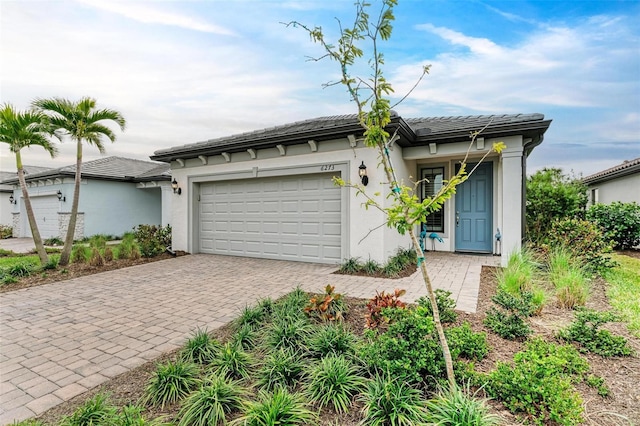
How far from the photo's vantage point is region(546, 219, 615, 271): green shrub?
6.05m

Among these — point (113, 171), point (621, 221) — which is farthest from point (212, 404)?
point (113, 171)

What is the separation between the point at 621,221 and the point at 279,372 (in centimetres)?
1132

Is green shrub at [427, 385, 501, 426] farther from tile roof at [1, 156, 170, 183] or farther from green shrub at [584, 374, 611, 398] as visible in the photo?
tile roof at [1, 156, 170, 183]

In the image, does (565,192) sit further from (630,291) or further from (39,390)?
(39,390)

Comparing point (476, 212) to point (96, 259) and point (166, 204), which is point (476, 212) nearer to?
point (96, 259)

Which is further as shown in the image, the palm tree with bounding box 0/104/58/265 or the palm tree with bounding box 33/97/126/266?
the palm tree with bounding box 33/97/126/266

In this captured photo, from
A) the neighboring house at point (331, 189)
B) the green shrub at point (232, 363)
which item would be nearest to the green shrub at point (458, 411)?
the green shrub at point (232, 363)

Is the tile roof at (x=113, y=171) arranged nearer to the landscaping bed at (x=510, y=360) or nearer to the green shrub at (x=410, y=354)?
the landscaping bed at (x=510, y=360)

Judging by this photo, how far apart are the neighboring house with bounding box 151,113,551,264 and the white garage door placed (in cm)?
870

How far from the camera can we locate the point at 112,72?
7648mm

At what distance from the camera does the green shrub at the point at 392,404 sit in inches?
76.1

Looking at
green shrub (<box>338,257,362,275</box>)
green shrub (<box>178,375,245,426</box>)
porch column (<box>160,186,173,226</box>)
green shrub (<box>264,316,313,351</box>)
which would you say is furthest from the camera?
porch column (<box>160,186,173,226</box>)

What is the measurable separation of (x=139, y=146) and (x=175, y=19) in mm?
11175

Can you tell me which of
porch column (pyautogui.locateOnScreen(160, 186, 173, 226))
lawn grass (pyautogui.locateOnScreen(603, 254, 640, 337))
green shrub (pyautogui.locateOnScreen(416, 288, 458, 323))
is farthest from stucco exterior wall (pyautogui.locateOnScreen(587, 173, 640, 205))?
porch column (pyautogui.locateOnScreen(160, 186, 173, 226))
